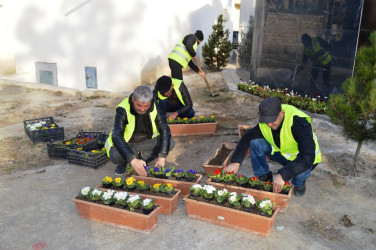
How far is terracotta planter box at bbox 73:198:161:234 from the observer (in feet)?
11.9

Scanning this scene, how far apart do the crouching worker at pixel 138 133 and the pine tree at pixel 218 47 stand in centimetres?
1078

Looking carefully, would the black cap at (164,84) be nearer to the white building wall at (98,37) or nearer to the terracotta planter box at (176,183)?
the terracotta planter box at (176,183)

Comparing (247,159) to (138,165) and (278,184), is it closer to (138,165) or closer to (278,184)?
(278,184)

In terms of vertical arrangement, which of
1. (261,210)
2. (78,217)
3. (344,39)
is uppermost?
(344,39)

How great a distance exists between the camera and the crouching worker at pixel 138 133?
14.5 ft

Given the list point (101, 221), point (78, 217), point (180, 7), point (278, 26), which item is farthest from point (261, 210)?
point (180, 7)

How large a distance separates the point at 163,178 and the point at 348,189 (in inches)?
109

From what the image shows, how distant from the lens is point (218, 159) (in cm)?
555

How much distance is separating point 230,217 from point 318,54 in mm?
6601

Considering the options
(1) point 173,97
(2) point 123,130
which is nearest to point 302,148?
(2) point 123,130

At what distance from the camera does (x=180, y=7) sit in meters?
14.5

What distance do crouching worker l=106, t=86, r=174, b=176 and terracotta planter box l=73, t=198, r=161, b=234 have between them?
0.81 metres

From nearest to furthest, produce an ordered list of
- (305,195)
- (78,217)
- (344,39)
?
(78,217) < (305,195) < (344,39)

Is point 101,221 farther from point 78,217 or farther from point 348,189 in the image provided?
point 348,189
